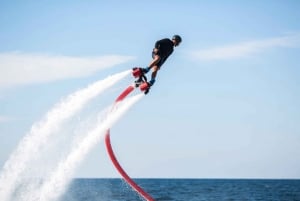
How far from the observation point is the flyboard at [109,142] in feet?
67.8

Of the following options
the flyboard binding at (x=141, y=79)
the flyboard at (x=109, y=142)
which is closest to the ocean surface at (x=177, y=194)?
the flyboard at (x=109, y=142)

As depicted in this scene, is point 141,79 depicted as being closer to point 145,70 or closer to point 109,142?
point 145,70

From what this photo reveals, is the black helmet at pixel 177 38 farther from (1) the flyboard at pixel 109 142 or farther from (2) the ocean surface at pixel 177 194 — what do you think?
(2) the ocean surface at pixel 177 194

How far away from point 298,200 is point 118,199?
27.0 metres

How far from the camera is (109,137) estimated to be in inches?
941

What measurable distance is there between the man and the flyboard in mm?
265

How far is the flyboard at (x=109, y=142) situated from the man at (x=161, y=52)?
0.87ft

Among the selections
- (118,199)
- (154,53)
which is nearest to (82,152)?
(154,53)

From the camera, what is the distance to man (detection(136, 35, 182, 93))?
20.3 m

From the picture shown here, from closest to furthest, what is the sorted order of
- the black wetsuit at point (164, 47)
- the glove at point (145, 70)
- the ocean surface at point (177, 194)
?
the black wetsuit at point (164, 47) → the glove at point (145, 70) → the ocean surface at point (177, 194)

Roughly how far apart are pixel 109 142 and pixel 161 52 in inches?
236

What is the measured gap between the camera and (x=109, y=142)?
78.1 feet

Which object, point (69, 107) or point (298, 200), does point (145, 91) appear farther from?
Answer: point (298, 200)

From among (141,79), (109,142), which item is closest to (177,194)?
(109,142)
